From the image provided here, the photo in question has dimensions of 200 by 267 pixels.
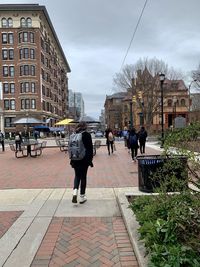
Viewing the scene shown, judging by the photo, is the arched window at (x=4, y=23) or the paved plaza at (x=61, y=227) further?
the arched window at (x=4, y=23)

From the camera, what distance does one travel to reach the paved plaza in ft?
14.3

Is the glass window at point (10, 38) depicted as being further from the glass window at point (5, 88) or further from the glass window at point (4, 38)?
the glass window at point (5, 88)

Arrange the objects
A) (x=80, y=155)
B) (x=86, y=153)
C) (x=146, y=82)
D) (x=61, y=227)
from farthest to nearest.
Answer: (x=146, y=82)
(x=86, y=153)
(x=80, y=155)
(x=61, y=227)

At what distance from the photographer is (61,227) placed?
5617 mm

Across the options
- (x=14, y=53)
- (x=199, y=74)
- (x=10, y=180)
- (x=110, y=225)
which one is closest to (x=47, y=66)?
(x=14, y=53)

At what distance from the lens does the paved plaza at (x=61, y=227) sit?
4.35 m

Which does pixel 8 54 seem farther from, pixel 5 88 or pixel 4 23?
pixel 5 88

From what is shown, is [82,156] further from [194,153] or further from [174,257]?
[174,257]

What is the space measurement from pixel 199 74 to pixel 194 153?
1924 inches

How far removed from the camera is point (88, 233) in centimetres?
529

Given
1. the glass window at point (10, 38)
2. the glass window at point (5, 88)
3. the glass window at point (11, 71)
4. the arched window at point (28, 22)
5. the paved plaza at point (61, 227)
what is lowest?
the paved plaza at point (61, 227)


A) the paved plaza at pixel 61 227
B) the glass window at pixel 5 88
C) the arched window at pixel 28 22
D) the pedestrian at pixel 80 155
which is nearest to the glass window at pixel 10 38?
the arched window at pixel 28 22

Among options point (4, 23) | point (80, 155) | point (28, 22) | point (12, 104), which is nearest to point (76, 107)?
point (12, 104)

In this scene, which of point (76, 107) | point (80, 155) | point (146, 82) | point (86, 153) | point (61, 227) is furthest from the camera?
point (76, 107)
